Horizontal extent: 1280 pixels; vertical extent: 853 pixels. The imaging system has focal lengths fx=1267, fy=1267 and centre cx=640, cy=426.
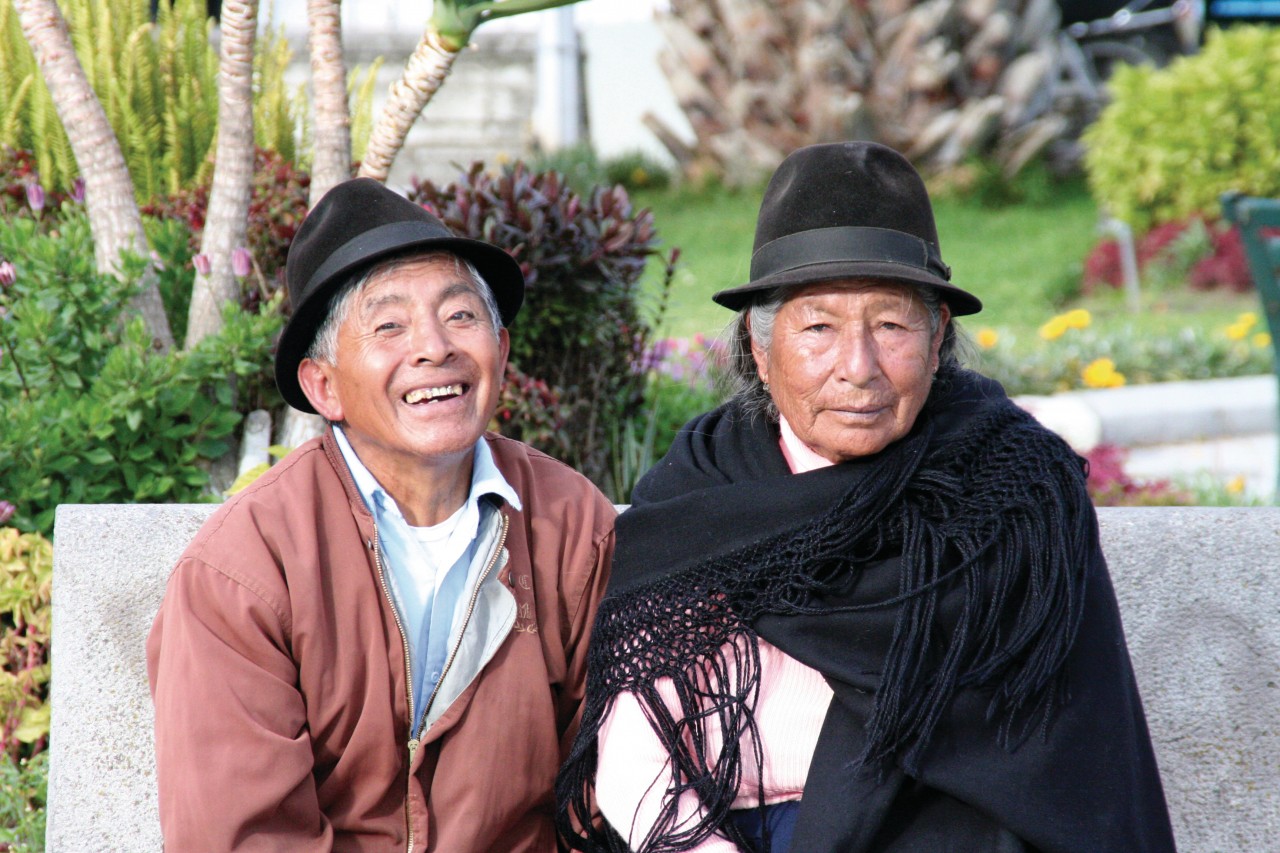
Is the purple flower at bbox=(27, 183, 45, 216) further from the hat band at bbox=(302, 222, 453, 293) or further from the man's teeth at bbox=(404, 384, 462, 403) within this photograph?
the man's teeth at bbox=(404, 384, 462, 403)

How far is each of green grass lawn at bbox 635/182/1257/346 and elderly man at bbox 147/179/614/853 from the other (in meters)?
5.01

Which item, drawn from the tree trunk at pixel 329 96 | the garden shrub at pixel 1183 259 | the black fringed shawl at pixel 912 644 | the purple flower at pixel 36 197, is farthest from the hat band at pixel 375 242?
the garden shrub at pixel 1183 259

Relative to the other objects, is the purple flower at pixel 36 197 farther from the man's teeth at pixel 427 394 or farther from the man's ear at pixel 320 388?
the man's teeth at pixel 427 394

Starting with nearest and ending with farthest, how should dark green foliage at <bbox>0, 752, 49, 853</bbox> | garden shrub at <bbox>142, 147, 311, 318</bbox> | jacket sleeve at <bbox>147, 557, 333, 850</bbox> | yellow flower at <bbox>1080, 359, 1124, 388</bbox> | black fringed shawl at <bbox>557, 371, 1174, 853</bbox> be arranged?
jacket sleeve at <bbox>147, 557, 333, 850</bbox>, black fringed shawl at <bbox>557, 371, 1174, 853</bbox>, dark green foliage at <bbox>0, 752, 49, 853</bbox>, garden shrub at <bbox>142, 147, 311, 318</bbox>, yellow flower at <bbox>1080, 359, 1124, 388</bbox>

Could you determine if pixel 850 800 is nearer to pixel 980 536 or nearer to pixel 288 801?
pixel 980 536

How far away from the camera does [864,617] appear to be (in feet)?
7.44

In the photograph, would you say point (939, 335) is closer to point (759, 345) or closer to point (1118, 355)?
point (759, 345)

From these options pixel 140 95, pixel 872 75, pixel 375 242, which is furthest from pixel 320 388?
pixel 872 75

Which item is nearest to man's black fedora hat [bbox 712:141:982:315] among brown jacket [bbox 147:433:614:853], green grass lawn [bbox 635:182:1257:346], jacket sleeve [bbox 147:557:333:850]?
brown jacket [bbox 147:433:614:853]

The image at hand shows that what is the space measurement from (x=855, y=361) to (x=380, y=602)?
955 millimetres

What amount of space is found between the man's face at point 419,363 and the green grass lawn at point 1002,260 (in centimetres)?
503

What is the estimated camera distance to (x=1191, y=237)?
10141 millimetres

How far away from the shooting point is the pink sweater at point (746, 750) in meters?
2.35

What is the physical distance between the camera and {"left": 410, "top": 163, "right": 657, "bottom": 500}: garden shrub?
3769mm
